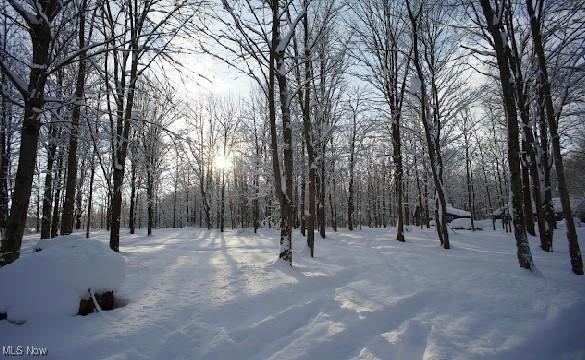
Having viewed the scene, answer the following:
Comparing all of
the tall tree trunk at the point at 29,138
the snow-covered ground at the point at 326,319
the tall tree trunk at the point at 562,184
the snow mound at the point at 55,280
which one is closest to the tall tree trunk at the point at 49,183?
the snow-covered ground at the point at 326,319

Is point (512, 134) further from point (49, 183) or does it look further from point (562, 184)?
point (49, 183)

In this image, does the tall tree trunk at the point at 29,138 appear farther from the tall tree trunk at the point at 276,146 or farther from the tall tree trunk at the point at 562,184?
the tall tree trunk at the point at 562,184

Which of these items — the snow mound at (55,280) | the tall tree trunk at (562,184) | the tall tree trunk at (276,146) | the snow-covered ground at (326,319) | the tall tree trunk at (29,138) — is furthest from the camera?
the tall tree trunk at (276,146)

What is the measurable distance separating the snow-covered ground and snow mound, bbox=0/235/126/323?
0.14m

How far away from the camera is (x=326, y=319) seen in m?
3.76

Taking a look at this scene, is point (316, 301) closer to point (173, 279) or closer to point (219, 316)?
point (219, 316)

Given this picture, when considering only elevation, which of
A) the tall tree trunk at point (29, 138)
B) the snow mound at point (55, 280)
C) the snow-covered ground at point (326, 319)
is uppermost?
the tall tree trunk at point (29, 138)

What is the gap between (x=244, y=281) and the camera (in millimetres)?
5223

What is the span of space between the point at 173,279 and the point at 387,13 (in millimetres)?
13134

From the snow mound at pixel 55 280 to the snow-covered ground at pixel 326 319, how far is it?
14 cm

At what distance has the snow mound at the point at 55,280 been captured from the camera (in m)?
3.37

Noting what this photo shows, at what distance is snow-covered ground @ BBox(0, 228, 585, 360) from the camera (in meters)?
2.97

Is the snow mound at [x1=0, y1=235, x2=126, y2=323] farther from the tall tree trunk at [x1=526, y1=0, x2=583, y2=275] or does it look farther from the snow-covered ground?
the tall tree trunk at [x1=526, y1=0, x2=583, y2=275]

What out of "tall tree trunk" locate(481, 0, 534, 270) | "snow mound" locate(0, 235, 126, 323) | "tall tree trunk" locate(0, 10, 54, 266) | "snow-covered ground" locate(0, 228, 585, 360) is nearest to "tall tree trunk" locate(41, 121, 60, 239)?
"snow-covered ground" locate(0, 228, 585, 360)
